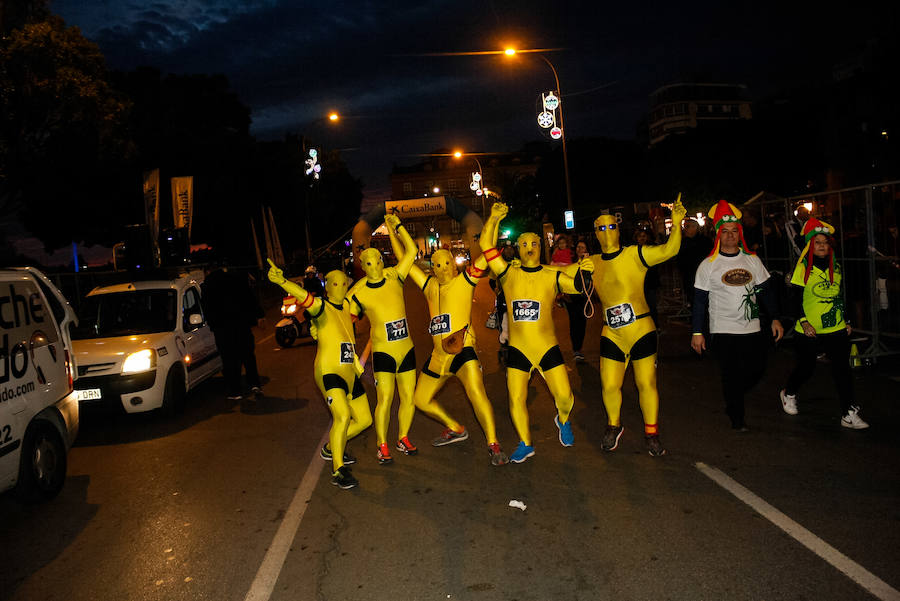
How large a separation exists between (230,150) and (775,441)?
33.6 metres

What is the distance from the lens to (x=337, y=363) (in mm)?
5984

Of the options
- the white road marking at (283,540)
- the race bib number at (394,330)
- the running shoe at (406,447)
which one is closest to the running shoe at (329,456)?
the white road marking at (283,540)

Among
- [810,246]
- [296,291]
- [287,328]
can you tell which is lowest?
[287,328]

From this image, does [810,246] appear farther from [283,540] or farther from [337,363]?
[283,540]

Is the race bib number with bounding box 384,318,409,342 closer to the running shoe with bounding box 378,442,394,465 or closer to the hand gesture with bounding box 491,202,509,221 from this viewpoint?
the running shoe with bounding box 378,442,394,465

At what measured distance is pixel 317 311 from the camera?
6020 millimetres

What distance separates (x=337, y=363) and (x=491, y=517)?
1.85 m

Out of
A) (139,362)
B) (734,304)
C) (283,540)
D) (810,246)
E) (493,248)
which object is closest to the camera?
(283,540)

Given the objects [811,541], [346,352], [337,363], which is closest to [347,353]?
[346,352]

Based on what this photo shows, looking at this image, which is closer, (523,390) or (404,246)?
(523,390)

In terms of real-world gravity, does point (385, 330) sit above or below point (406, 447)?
above

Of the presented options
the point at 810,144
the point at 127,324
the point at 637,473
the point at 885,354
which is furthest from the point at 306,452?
the point at 810,144

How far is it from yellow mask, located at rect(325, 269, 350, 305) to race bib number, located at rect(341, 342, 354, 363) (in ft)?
1.34

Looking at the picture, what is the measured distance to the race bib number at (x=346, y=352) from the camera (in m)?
6.02
